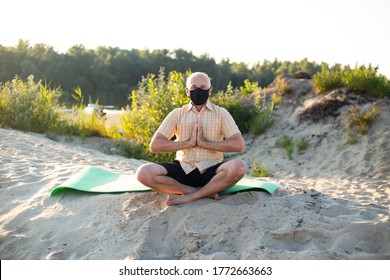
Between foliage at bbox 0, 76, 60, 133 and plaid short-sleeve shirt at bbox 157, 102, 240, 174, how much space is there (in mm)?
6390

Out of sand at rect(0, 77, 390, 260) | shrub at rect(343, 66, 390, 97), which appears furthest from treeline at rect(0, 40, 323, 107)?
sand at rect(0, 77, 390, 260)

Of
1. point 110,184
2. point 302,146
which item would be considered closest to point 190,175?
point 110,184

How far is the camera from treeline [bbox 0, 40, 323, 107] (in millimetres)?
33500

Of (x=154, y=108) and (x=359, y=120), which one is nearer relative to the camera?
(x=359, y=120)

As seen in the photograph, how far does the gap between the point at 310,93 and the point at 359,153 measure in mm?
2960

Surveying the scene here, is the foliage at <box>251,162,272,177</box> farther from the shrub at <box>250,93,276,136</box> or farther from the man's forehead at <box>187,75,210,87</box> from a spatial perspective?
the man's forehead at <box>187,75,210,87</box>

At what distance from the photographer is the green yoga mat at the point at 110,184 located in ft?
16.6

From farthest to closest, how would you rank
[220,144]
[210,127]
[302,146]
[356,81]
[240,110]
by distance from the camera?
[240,110] → [356,81] → [302,146] → [210,127] → [220,144]

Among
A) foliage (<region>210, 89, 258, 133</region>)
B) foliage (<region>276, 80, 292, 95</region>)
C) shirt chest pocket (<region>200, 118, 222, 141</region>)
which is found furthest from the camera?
foliage (<region>276, 80, 292, 95</region>)

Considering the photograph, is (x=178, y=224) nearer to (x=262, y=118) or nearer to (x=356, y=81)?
(x=262, y=118)

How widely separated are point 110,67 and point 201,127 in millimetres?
41630

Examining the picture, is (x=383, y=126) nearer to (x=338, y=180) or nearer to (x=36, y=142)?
(x=338, y=180)

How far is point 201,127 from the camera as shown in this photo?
4793mm

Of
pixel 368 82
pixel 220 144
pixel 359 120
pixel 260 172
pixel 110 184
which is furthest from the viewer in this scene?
pixel 368 82
